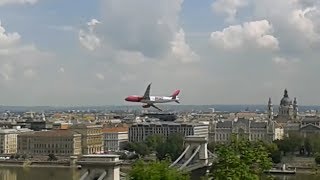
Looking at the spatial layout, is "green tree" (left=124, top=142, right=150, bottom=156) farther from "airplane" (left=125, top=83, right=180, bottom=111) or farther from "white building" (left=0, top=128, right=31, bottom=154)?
"airplane" (left=125, top=83, right=180, bottom=111)

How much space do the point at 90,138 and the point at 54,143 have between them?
4.27m

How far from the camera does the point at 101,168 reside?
11305 mm

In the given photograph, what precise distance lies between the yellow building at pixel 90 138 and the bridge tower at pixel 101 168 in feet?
164

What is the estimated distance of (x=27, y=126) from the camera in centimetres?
7606

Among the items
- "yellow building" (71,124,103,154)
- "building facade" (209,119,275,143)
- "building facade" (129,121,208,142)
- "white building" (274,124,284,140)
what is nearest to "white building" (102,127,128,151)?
"yellow building" (71,124,103,154)

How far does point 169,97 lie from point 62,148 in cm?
2831

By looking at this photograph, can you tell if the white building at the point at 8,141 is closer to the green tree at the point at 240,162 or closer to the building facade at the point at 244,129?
the building facade at the point at 244,129

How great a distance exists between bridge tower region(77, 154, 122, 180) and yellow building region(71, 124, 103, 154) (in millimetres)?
49879

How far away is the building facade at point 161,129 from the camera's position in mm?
65125

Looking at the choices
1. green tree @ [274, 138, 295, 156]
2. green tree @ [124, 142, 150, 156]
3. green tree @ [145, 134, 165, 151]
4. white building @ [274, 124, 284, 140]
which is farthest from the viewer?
white building @ [274, 124, 284, 140]

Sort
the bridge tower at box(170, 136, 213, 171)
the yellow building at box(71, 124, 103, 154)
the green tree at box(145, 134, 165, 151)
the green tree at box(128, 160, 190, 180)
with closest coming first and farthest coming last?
the green tree at box(128, 160, 190, 180), the bridge tower at box(170, 136, 213, 171), the green tree at box(145, 134, 165, 151), the yellow building at box(71, 124, 103, 154)

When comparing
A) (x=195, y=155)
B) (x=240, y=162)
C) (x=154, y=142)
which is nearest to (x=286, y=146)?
(x=154, y=142)

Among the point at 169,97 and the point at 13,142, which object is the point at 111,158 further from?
the point at 13,142

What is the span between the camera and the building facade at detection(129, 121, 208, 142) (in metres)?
65.1
